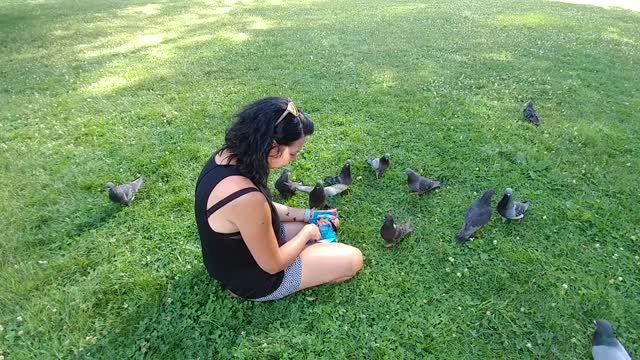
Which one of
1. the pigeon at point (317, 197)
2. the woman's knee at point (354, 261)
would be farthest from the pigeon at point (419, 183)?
the woman's knee at point (354, 261)

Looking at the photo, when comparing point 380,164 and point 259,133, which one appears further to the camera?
point 380,164

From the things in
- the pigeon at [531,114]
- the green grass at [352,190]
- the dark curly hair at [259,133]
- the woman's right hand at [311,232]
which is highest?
the dark curly hair at [259,133]

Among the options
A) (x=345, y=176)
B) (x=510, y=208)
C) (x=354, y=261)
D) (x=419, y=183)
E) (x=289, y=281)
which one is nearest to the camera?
(x=289, y=281)

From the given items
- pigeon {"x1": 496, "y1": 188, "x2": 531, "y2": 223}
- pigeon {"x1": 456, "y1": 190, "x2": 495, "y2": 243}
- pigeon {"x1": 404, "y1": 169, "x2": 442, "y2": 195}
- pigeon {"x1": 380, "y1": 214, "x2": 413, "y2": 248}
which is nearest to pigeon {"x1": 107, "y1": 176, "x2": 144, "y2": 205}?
pigeon {"x1": 380, "y1": 214, "x2": 413, "y2": 248}

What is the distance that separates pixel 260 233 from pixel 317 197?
5.26 feet

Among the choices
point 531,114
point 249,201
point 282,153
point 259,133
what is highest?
point 259,133

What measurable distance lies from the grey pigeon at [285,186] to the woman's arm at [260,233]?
1557mm

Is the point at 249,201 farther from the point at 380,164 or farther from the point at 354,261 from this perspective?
the point at 380,164


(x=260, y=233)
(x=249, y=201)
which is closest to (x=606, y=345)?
(x=260, y=233)

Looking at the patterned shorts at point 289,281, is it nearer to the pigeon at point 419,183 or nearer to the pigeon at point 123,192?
the pigeon at point 419,183

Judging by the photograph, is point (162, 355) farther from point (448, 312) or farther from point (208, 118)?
point (208, 118)

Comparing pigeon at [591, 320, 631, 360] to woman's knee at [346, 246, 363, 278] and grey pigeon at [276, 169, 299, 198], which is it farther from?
grey pigeon at [276, 169, 299, 198]

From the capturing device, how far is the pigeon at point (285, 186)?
5.08m

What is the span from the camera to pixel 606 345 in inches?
128
